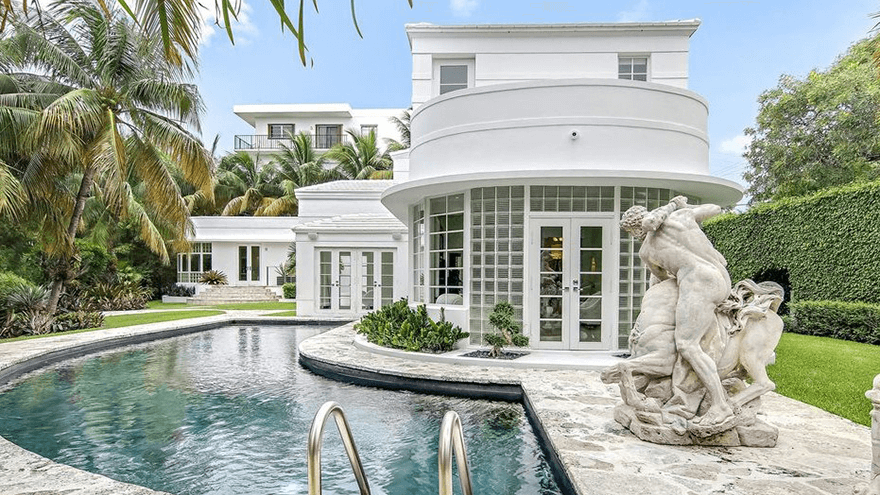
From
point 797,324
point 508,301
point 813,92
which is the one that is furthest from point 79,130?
point 813,92

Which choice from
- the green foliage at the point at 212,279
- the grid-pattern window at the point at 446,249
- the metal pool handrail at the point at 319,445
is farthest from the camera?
the green foliage at the point at 212,279

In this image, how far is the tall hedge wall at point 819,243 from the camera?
1069 cm

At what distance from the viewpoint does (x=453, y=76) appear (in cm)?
1532

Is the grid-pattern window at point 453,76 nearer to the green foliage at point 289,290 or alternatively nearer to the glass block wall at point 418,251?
the glass block wall at point 418,251

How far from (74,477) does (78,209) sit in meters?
12.1

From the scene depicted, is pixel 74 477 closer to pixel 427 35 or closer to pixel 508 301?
pixel 508 301

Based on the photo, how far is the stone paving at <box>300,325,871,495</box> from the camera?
3875 millimetres

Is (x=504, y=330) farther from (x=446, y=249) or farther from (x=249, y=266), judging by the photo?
(x=249, y=266)

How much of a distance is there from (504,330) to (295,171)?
26336mm

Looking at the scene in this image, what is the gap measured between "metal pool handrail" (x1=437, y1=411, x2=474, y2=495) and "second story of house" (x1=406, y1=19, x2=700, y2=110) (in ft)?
41.6

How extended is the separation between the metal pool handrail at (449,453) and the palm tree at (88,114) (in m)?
12.5

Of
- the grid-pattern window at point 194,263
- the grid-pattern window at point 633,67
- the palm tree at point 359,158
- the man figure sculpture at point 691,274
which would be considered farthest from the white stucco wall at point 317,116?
the man figure sculpture at point 691,274

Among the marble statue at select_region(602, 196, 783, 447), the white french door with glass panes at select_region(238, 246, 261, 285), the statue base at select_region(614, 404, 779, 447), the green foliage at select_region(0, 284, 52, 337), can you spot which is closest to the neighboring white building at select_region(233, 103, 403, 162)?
the white french door with glass panes at select_region(238, 246, 261, 285)

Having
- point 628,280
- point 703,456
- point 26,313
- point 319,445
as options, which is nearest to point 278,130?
point 26,313
